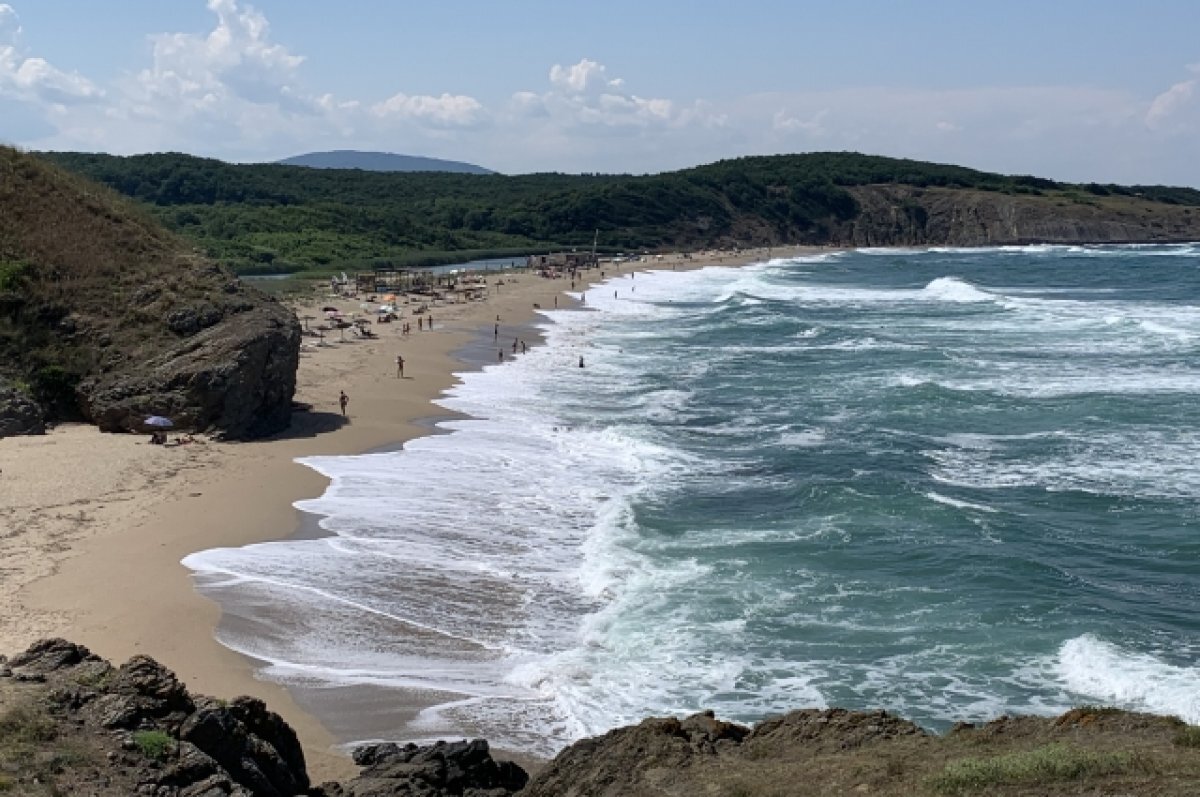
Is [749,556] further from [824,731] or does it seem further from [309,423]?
[309,423]

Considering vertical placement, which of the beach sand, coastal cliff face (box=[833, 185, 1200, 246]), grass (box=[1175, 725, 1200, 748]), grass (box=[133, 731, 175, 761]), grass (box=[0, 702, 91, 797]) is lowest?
the beach sand

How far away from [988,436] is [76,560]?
75.5 ft

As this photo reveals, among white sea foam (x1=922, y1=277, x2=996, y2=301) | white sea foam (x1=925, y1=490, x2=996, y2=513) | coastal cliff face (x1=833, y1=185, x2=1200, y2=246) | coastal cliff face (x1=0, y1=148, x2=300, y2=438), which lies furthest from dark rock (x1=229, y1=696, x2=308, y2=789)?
coastal cliff face (x1=833, y1=185, x2=1200, y2=246)

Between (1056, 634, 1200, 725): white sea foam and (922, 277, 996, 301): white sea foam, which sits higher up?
(922, 277, 996, 301): white sea foam

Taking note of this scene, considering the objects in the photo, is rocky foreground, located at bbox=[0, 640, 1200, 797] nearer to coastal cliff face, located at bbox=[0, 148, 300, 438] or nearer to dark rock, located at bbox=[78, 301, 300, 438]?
dark rock, located at bbox=[78, 301, 300, 438]

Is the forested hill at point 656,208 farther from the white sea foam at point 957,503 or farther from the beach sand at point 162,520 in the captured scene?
the white sea foam at point 957,503

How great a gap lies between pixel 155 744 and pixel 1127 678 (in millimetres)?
12614

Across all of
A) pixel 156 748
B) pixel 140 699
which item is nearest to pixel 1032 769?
pixel 156 748

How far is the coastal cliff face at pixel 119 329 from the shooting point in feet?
97.7

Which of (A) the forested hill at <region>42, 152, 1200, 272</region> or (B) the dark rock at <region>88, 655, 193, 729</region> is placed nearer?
(B) the dark rock at <region>88, 655, 193, 729</region>

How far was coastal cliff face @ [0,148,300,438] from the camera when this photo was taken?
1172 inches

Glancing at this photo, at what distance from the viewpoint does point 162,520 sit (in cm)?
2281

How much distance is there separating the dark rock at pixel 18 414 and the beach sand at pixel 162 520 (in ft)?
1.98

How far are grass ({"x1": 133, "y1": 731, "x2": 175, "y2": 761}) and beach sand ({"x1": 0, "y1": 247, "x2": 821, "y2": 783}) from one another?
10.2 ft
